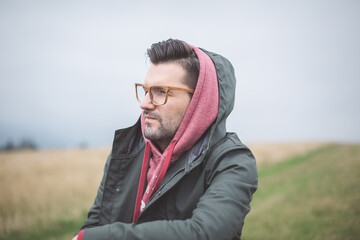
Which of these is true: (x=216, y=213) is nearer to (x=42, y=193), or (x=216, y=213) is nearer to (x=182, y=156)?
(x=182, y=156)

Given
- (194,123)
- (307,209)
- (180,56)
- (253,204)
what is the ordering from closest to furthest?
(194,123) → (180,56) → (307,209) → (253,204)

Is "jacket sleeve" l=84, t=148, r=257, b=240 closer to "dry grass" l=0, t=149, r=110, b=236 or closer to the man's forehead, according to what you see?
the man's forehead

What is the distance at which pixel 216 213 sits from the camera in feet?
4.70

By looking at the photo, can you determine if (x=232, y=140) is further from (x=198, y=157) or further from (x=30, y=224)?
(x=30, y=224)

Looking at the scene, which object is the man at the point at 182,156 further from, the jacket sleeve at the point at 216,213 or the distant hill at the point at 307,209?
the distant hill at the point at 307,209

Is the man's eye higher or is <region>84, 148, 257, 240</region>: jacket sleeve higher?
the man's eye

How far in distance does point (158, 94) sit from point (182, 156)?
47cm

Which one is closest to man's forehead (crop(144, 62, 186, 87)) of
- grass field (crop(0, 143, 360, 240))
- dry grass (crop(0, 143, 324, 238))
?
grass field (crop(0, 143, 360, 240))

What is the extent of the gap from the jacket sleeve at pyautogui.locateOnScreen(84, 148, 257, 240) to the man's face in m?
0.42

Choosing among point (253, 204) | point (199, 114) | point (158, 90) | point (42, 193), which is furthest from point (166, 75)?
point (42, 193)

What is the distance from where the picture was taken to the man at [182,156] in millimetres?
1590

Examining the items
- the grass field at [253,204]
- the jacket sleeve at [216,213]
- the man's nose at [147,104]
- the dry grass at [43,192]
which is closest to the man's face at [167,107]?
the man's nose at [147,104]

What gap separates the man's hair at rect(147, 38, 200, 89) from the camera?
2.00 m

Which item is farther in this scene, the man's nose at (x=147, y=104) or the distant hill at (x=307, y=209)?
the distant hill at (x=307, y=209)
